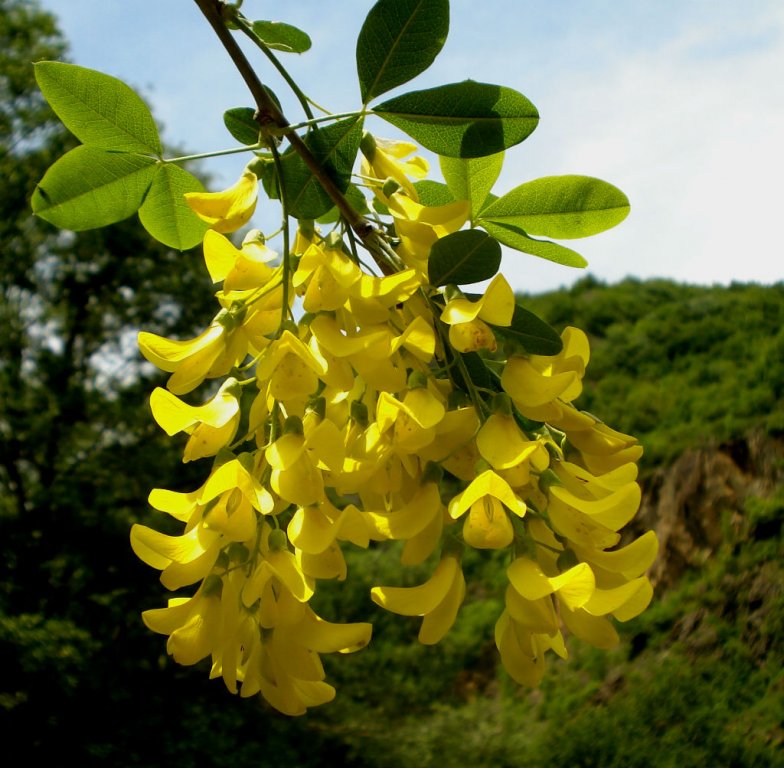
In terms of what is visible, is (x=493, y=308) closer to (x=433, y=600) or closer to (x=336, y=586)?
(x=433, y=600)

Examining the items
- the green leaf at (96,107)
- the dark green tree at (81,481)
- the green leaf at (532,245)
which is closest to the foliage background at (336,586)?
the dark green tree at (81,481)

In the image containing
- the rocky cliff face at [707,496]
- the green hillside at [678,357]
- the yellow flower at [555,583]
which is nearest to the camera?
the yellow flower at [555,583]

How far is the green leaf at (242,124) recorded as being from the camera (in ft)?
1.53

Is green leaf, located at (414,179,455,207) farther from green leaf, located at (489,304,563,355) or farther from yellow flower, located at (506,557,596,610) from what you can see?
yellow flower, located at (506,557,596,610)

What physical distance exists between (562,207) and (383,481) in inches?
8.6

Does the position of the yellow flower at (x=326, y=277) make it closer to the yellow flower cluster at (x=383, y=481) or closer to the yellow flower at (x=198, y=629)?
the yellow flower cluster at (x=383, y=481)

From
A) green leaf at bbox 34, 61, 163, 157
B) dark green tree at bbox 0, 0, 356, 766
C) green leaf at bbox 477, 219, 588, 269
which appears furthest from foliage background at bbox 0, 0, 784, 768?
green leaf at bbox 34, 61, 163, 157

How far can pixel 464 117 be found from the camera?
1.43ft

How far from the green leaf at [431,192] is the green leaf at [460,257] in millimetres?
122

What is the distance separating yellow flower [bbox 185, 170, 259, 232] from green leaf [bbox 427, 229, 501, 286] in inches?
4.7

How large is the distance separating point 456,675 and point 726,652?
7.48 ft

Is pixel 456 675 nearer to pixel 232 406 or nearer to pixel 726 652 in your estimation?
pixel 726 652

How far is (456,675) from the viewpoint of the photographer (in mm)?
5660

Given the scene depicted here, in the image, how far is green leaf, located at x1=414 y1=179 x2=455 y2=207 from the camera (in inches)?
20.3
